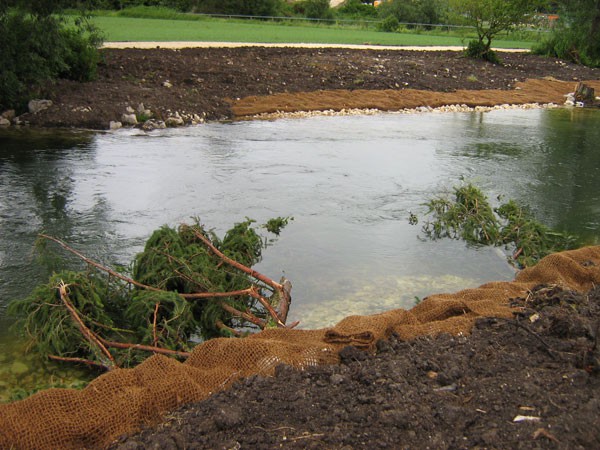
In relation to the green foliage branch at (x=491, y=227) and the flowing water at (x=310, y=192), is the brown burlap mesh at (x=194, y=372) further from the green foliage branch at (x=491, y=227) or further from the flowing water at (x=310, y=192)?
the green foliage branch at (x=491, y=227)

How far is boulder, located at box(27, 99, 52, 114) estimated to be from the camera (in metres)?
14.9

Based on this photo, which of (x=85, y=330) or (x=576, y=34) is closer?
(x=85, y=330)

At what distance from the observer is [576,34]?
3023 cm

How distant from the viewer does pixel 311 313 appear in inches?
244

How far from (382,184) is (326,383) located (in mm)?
6738

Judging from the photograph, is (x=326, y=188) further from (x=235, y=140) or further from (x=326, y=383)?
(x=326, y=383)

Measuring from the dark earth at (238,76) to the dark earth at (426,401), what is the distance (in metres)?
11.6

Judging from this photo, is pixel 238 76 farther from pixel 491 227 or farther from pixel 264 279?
pixel 264 279

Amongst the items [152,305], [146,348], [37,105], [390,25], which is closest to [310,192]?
[152,305]

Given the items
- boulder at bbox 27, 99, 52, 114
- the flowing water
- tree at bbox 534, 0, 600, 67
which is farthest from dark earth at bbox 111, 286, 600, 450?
tree at bbox 534, 0, 600, 67

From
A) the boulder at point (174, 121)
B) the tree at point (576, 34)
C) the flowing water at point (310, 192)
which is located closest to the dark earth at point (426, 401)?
the flowing water at point (310, 192)

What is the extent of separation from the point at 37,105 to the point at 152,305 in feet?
37.0

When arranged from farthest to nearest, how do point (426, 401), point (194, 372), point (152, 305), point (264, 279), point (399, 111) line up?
1. point (399, 111)
2. point (264, 279)
3. point (152, 305)
4. point (194, 372)
5. point (426, 401)

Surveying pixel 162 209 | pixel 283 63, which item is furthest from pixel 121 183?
pixel 283 63
